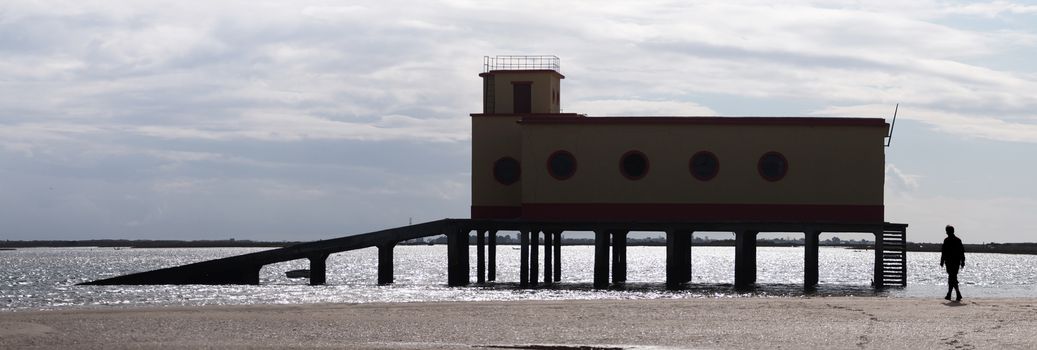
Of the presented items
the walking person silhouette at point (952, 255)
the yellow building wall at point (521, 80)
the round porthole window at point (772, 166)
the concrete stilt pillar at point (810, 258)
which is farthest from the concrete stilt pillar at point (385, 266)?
the walking person silhouette at point (952, 255)

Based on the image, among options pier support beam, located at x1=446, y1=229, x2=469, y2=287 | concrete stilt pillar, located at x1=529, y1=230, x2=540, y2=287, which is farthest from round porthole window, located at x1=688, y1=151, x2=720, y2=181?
pier support beam, located at x1=446, y1=229, x2=469, y2=287

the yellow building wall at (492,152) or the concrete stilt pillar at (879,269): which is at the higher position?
the yellow building wall at (492,152)

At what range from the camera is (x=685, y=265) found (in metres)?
58.6

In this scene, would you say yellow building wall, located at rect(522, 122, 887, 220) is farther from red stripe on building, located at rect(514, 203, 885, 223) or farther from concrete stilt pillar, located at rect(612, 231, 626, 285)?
concrete stilt pillar, located at rect(612, 231, 626, 285)

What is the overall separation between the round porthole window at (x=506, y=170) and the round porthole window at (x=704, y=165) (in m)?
6.79

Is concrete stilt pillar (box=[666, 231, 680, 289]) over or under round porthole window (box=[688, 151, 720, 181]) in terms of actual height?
under

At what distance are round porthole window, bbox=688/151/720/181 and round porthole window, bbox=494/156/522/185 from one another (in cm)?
679

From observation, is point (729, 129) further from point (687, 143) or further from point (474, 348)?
point (474, 348)

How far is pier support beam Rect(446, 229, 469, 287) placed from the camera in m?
52.0

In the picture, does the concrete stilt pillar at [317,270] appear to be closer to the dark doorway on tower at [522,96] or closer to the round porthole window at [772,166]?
the dark doorway on tower at [522,96]

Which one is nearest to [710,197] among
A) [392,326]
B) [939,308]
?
[939,308]

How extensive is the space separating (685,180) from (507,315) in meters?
22.6

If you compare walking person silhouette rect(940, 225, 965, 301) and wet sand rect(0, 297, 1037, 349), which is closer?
wet sand rect(0, 297, 1037, 349)

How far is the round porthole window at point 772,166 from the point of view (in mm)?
47719
